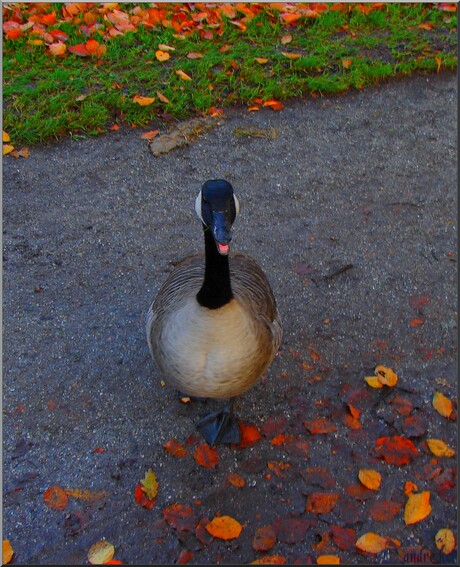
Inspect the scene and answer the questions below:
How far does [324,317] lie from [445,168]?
2.10 meters

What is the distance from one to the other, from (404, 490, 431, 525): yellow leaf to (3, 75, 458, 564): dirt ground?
28 millimetres

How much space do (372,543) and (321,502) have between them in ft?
1.00

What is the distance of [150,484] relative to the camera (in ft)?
10.3

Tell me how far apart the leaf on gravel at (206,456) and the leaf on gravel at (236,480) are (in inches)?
4.2

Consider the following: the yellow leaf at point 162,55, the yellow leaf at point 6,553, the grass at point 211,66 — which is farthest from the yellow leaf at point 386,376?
the yellow leaf at point 162,55

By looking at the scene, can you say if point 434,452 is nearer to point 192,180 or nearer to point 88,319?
point 88,319

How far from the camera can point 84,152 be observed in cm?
537

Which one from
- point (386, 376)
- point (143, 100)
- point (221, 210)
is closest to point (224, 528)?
point (386, 376)

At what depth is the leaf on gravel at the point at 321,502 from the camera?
9.98 feet

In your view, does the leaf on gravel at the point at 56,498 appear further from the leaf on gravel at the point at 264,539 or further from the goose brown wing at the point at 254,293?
the goose brown wing at the point at 254,293

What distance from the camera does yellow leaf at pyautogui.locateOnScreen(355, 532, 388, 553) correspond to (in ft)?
9.48

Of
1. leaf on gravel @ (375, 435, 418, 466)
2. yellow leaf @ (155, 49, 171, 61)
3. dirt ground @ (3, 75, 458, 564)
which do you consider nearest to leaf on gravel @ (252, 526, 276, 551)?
dirt ground @ (3, 75, 458, 564)

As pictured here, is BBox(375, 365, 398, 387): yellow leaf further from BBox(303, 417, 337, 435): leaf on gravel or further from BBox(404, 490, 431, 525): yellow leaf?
BBox(404, 490, 431, 525): yellow leaf

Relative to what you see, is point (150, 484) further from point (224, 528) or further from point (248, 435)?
point (248, 435)
